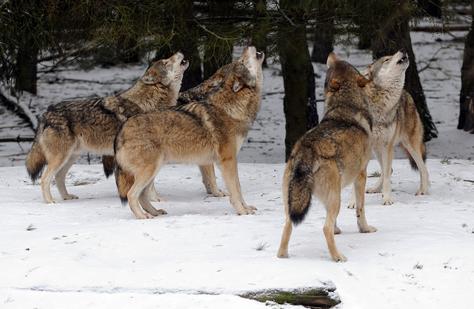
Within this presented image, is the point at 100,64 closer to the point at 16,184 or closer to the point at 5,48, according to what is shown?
the point at 5,48

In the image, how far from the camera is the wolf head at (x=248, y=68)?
30.1ft

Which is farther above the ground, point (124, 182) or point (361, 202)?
point (361, 202)

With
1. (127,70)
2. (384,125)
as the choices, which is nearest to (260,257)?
(384,125)

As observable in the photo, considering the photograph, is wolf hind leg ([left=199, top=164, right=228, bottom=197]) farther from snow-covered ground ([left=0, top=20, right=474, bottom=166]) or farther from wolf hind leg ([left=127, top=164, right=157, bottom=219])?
snow-covered ground ([left=0, top=20, right=474, bottom=166])

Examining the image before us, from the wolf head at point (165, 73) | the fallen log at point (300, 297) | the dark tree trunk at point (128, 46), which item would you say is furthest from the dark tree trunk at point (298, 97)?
the fallen log at point (300, 297)

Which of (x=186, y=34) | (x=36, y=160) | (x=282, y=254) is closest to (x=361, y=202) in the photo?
(x=282, y=254)

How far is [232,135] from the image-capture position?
30.0ft

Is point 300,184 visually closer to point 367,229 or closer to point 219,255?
point 219,255

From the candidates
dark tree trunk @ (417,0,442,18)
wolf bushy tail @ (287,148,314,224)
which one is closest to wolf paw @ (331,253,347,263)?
wolf bushy tail @ (287,148,314,224)

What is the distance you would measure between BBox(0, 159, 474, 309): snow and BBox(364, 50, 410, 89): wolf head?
4.52 feet

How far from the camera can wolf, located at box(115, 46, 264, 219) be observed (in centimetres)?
878

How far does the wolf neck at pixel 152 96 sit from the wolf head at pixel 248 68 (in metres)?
1.45

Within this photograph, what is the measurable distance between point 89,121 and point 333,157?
4.16m

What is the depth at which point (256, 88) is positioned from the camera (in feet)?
30.6
